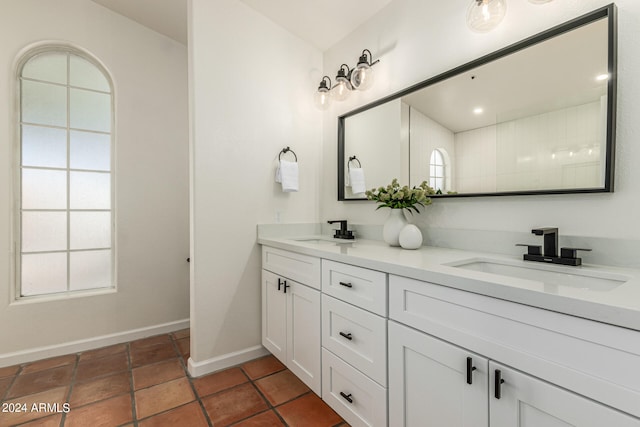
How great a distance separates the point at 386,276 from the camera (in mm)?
1196

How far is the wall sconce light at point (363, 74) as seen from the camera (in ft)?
6.45

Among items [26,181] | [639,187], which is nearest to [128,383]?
[26,181]

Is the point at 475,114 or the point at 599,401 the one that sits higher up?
the point at 475,114

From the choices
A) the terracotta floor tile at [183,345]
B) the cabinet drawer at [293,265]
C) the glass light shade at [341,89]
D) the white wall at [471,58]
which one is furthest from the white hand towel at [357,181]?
the terracotta floor tile at [183,345]

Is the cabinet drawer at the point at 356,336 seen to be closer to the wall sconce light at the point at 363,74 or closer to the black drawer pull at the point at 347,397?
the black drawer pull at the point at 347,397

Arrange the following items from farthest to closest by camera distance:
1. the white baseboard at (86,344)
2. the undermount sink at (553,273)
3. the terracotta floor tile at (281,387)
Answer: the white baseboard at (86,344), the terracotta floor tile at (281,387), the undermount sink at (553,273)

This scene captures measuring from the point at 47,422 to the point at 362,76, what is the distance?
2681mm

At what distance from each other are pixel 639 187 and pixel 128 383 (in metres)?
2.76

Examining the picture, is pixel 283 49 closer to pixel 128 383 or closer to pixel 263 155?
pixel 263 155

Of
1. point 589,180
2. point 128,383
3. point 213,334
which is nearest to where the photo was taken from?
point 589,180

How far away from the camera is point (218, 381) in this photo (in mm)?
1897

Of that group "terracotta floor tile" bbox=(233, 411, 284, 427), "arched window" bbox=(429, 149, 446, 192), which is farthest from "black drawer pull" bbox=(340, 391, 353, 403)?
"arched window" bbox=(429, 149, 446, 192)

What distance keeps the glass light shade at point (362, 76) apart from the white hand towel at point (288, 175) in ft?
2.43

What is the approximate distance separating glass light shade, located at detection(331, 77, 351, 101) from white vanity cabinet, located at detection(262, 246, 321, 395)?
1255mm
